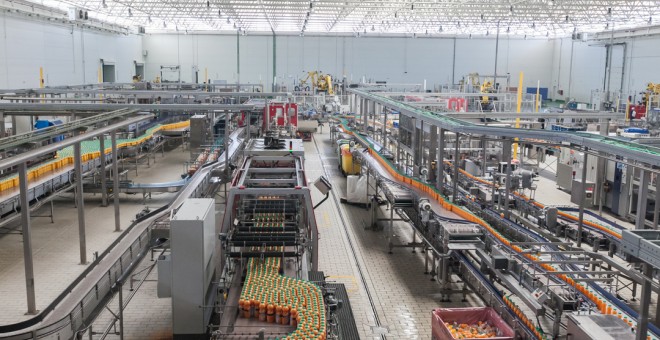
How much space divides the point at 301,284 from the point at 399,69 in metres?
36.9

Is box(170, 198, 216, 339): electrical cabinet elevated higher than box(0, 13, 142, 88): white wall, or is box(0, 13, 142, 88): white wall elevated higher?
box(0, 13, 142, 88): white wall

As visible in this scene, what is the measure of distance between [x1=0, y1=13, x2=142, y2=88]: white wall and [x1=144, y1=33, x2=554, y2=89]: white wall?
5.69 meters

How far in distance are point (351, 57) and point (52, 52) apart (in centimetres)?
2204

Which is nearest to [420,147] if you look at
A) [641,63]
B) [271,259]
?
[271,259]

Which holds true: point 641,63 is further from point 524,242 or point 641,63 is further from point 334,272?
point 334,272

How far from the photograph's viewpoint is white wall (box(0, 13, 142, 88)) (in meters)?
20.1

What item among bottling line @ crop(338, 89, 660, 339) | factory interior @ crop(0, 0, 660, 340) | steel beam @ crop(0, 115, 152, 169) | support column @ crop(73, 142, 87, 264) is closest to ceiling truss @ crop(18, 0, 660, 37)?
factory interior @ crop(0, 0, 660, 340)

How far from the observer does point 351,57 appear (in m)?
40.6

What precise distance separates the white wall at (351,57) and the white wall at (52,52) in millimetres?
5694

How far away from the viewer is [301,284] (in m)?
5.68

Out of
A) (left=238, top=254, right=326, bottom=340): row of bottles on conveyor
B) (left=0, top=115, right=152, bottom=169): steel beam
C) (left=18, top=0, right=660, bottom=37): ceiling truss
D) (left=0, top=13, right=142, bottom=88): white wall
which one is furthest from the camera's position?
(left=18, top=0, right=660, bottom=37): ceiling truss

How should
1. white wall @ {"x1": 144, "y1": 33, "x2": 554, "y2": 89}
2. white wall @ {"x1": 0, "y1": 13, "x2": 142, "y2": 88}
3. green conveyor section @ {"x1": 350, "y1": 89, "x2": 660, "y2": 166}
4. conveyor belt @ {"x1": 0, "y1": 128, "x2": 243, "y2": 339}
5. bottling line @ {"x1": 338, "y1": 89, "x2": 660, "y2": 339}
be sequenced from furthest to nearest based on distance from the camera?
white wall @ {"x1": 144, "y1": 33, "x2": 554, "y2": 89} → white wall @ {"x1": 0, "y1": 13, "x2": 142, "y2": 88} → green conveyor section @ {"x1": 350, "y1": 89, "x2": 660, "y2": 166} → bottling line @ {"x1": 338, "y1": 89, "x2": 660, "y2": 339} → conveyor belt @ {"x1": 0, "y1": 128, "x2": 243, "y2": 339}

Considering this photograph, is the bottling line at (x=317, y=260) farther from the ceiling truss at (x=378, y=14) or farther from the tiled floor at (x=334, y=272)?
the ceiling truss at (x=378, y=14)

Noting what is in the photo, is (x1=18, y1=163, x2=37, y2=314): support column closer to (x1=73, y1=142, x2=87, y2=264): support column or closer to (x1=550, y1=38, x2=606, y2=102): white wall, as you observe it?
(x1=73, y1=142, x2=87, y2=264): support column
